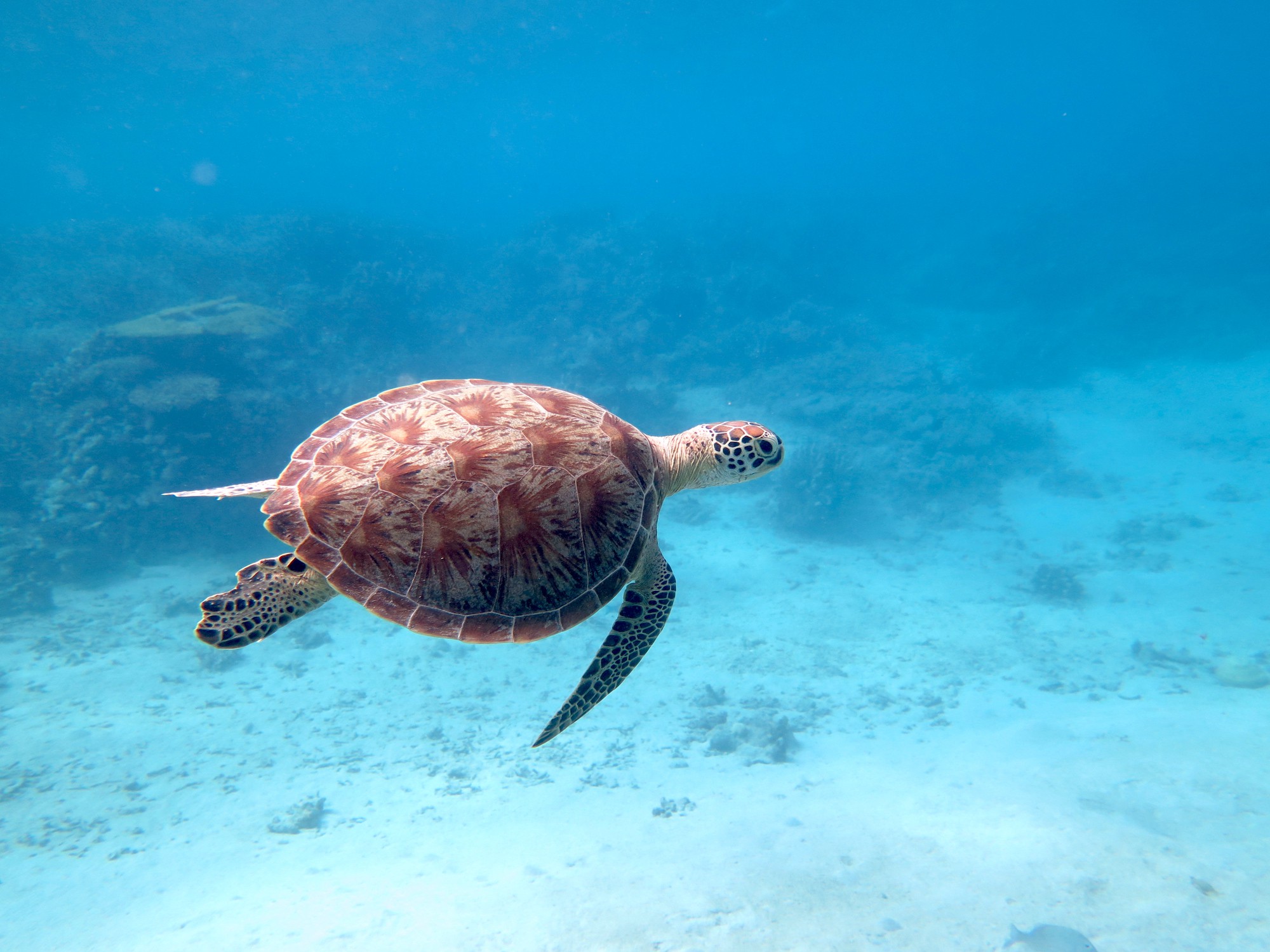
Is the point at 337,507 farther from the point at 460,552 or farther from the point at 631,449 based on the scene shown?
the point at 631,449

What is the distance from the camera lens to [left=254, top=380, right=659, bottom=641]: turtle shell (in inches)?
116

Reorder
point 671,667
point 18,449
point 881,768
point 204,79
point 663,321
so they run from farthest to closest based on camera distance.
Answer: point 204,79 < point 663,321 < point 18,449 < point 671,667 < point 881,768

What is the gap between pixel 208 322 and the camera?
14.1 m

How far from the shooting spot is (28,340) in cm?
1525

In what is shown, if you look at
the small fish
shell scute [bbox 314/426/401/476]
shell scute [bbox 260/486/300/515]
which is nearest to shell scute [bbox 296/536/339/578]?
shell scute [bbox 260/486/300/515]

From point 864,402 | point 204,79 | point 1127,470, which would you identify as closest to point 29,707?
point 864,402

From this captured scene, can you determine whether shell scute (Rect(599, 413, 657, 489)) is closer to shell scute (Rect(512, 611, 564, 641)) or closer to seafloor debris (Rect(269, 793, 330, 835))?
shell scute (Rect(512, 611, 564, 641))

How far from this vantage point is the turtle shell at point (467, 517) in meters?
2.94

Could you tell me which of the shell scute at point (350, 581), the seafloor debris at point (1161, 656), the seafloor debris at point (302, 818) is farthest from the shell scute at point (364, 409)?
the seafloor debris at point (1161, 656)

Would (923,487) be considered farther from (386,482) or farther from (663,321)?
(386,482)

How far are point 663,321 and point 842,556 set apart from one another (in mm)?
14247

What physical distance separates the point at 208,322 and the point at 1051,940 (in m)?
20.3

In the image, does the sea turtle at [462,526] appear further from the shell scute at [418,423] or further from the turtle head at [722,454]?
the turtle head at [722,454]

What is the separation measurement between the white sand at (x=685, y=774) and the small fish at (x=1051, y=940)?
166mm
